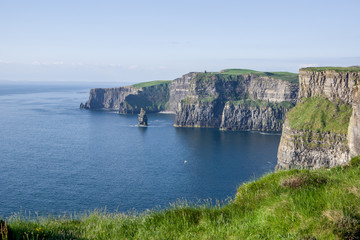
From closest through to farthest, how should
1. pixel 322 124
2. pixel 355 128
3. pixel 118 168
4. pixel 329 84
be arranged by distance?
1. pixel 355 128
2. pixel 118 168
3. pixel 322 124
4. pixel 329 84

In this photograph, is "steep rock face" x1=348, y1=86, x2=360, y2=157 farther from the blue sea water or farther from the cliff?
the blue sea water

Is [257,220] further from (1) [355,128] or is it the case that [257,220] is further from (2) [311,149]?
(2) [311,149]

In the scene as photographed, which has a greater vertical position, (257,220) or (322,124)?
(257,220)

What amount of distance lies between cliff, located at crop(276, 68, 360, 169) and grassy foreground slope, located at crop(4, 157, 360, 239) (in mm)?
88802

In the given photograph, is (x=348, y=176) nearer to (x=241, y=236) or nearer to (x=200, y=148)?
(x=241, y=236)

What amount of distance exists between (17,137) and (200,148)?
97.7 metres

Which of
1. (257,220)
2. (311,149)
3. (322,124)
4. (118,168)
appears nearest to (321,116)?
(322,124)

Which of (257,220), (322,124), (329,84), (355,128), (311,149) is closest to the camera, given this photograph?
(257,220)

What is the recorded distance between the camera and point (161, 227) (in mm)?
13227

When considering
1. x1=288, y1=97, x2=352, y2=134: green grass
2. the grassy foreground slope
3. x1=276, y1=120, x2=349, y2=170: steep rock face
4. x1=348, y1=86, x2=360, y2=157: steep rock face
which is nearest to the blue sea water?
x1=276, y1=120, x2=349, y2=170: steep rock face

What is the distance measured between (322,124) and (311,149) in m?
11.5

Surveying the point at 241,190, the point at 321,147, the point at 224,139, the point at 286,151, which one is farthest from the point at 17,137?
the point at 241,190

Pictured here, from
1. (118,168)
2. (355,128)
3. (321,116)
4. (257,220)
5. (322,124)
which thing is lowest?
(118,168)

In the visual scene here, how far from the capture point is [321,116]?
126m
